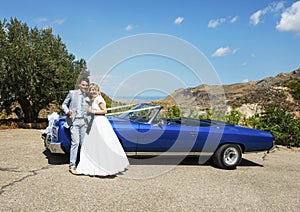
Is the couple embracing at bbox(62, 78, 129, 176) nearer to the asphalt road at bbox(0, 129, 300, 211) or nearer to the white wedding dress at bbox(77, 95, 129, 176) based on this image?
the white wedding dress at bbox(77, 95, 129, 176)

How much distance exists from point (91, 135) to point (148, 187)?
1.56 m

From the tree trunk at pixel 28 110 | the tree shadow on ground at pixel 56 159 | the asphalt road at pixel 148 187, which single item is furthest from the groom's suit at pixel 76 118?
the tree trunk at pixel 28 110

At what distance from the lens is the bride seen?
518cm

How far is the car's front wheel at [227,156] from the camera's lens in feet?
20.2

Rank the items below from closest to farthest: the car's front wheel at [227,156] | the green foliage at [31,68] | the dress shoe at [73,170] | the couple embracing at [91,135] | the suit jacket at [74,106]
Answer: the dress shoe at [73,170] < the couple embracing at [91,135] < the suit jacket at [74,106] < the car's front wheel at [227,156] < the green foliage at [31,68]

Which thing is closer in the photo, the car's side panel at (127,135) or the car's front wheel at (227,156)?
the car's side panel at (127,135)

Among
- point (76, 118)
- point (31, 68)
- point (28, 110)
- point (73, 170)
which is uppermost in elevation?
point (31, 68)

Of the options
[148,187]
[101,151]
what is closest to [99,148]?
[101,151]

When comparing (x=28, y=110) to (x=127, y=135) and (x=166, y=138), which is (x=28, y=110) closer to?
(x=127, y=135)

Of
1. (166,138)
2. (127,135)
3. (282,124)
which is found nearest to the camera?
(127,135)

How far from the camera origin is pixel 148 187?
466cm

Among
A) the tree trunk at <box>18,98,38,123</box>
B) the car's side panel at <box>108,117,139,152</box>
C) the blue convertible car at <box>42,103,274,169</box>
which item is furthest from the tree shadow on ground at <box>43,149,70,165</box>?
the tree trunk at <box>18,98,38,123</box>

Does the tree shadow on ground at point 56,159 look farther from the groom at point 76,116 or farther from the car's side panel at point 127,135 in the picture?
the car's side panel at point 127,135

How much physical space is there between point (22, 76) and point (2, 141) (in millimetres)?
3211
